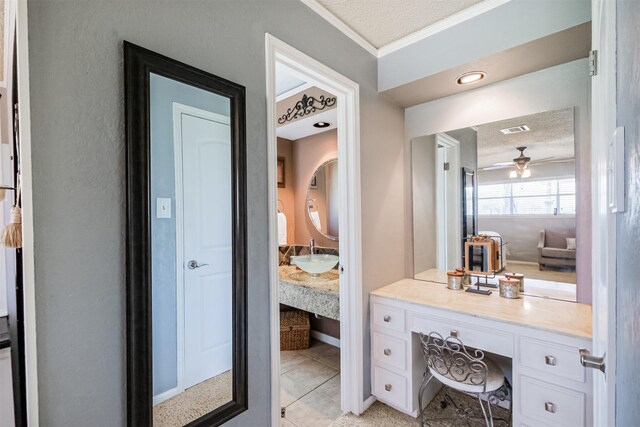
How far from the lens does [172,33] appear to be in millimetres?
1094

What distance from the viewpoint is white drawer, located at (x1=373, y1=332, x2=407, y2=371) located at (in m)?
1.93

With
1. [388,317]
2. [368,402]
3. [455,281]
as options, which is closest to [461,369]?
[388,317]

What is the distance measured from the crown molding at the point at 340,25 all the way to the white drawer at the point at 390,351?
6.60ft

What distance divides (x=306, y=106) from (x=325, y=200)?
3.23 ft

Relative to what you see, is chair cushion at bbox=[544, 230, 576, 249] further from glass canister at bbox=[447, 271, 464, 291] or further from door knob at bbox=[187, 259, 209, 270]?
door knob at bbox=[187, 259, 209, 270]

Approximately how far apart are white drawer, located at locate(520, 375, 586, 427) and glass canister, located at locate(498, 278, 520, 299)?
0.53 metres

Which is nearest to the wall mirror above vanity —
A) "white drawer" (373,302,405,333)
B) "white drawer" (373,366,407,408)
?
"white drawer" (373,302,405,333)

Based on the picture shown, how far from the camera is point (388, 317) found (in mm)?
1999

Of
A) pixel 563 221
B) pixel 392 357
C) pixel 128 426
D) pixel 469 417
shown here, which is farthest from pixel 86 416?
pixel 563 221

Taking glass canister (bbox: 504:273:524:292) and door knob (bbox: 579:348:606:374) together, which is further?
glass canister (bbox: 504:273:524:292)

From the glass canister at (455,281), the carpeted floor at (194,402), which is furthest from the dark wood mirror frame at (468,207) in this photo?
the carpeted floor at (194,402)

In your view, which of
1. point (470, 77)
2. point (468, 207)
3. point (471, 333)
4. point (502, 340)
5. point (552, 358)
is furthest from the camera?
point (468, 207)

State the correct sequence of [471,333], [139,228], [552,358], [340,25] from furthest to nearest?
[340,25] → [471,333] → [552,358] → [139,228]

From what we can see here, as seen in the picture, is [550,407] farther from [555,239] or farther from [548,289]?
[555,239]
